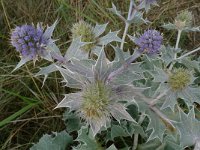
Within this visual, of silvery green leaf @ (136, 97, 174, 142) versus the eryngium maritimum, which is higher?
the eryngium maritimum

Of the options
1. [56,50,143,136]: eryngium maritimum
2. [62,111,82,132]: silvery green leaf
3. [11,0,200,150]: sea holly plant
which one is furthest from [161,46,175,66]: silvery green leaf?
[62,111,82,132]: silvery green leaf

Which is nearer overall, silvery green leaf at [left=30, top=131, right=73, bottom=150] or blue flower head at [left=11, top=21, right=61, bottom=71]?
blue flower head at [left=11, top=21, right=61, bottom=71]

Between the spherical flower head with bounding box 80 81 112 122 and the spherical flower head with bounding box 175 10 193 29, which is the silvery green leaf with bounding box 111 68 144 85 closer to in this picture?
the spherical flower head with bounding box 80 81 112 122

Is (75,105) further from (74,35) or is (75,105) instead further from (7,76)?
(7,76)

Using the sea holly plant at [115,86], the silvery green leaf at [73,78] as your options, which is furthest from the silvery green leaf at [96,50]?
the silvery green leaf at [73,78]

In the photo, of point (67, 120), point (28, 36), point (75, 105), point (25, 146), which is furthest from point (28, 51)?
point (25, 146)

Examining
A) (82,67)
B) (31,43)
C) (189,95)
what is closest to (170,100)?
(189,95)
